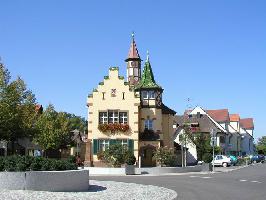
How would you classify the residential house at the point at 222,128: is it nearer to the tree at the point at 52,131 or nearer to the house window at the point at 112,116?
the tree at the point at 52,131

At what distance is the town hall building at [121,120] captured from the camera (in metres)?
51.6

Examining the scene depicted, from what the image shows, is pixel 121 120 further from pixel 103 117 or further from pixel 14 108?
pixel 14 108

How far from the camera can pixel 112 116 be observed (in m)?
51.9

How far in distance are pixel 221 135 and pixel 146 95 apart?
3781 centimetres

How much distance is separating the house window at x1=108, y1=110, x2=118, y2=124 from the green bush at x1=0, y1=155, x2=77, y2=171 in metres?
30.1

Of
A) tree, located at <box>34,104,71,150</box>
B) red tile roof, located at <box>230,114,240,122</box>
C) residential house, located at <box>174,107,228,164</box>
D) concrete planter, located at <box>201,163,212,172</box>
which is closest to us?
concrete planter, located at <box>201,163,212,172</box>

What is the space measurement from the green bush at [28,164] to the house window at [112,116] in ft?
98.7

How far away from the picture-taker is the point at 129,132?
51.7 meters

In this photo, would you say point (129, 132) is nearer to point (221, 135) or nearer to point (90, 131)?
point (90, 131)

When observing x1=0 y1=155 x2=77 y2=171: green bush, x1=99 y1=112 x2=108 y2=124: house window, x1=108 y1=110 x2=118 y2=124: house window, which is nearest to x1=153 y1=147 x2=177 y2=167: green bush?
x1=108 y1=110 x2=118 y2=124: house window

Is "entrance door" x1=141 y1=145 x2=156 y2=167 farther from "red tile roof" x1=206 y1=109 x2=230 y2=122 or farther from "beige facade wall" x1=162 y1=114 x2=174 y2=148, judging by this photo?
"red tile roof" x1=206 y1=109 x2=230 y2=122

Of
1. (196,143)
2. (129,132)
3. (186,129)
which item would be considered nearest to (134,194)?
(129,132)

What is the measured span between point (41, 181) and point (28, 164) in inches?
45.6

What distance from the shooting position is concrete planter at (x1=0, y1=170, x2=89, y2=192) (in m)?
19.2
